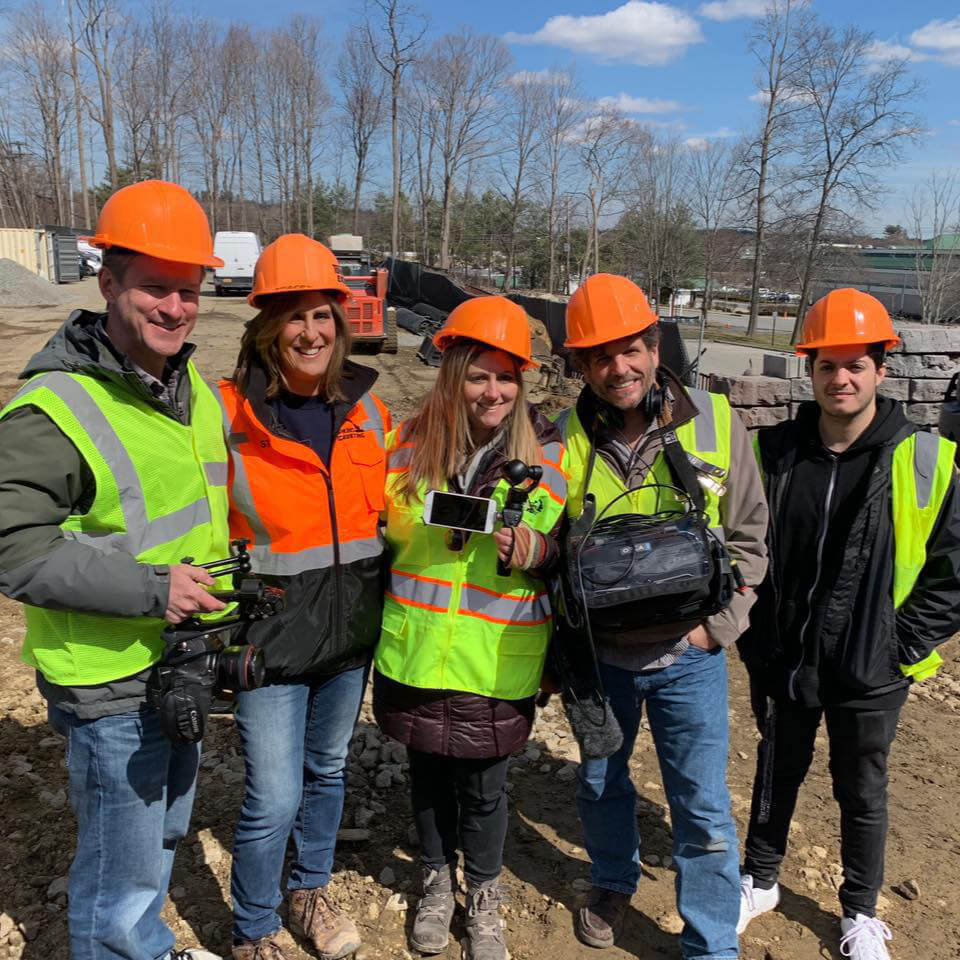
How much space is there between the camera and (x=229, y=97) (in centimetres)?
5544

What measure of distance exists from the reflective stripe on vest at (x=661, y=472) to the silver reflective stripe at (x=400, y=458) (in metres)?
0.54

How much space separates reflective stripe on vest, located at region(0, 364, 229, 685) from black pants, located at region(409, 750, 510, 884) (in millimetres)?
1150

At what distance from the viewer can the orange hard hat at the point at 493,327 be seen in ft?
8.94

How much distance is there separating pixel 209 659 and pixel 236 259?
34.5 meters

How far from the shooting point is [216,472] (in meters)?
2.48

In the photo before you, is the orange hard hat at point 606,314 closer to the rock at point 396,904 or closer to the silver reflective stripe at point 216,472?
the silver reflective stripe at point 216,472

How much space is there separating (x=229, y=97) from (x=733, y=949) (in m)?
61.4

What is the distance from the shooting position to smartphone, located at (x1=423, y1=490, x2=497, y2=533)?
2547 mm

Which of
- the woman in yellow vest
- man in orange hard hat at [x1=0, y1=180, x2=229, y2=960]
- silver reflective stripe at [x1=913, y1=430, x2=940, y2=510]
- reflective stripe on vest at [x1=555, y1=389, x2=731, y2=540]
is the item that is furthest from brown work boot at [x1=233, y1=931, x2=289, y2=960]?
silver reflective stripe at [x1=913, y1=430, x2=940, y2=510]

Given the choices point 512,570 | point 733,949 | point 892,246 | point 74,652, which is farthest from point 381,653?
point 892,246

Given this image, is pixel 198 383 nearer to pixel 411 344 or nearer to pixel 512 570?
pixel 512 570

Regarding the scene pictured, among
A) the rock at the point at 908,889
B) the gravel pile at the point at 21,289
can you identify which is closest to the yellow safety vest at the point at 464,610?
the rock at the point at 908,889

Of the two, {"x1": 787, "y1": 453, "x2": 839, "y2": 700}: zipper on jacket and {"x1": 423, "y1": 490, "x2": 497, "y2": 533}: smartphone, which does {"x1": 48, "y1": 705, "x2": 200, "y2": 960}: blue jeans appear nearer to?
{"x1": 423, "y1": 490, "x2": 497, "y2": 533}: smartphone

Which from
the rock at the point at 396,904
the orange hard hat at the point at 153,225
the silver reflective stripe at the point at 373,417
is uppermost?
the orange hard hat at the point at 153,225
